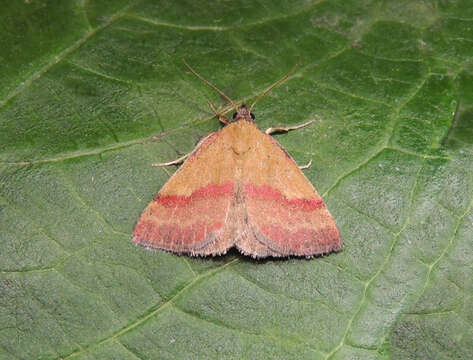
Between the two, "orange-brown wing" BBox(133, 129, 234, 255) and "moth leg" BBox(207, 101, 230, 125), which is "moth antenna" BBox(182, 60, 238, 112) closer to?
"moth leg" BBox(207, 101, 230, 125)

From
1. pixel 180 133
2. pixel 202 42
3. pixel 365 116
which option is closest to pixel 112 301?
pixel 180 133

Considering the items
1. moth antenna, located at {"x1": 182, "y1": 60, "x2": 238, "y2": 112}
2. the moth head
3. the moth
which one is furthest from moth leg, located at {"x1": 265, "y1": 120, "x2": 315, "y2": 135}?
moth antenna, located at {"x1": 182, "y1": 60, "x2": 238, "y2": 112}

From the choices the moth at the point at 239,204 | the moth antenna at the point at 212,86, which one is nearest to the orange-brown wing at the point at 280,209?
the moth at the point at 239,204

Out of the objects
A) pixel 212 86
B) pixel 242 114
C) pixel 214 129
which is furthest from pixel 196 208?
pixel 212 86

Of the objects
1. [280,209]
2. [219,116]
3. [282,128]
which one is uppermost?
[219,116]

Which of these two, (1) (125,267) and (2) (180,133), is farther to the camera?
(2) (180,133)

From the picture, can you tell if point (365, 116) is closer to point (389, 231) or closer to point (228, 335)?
point (389, 231)

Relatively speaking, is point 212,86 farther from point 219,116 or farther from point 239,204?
point 239,204
